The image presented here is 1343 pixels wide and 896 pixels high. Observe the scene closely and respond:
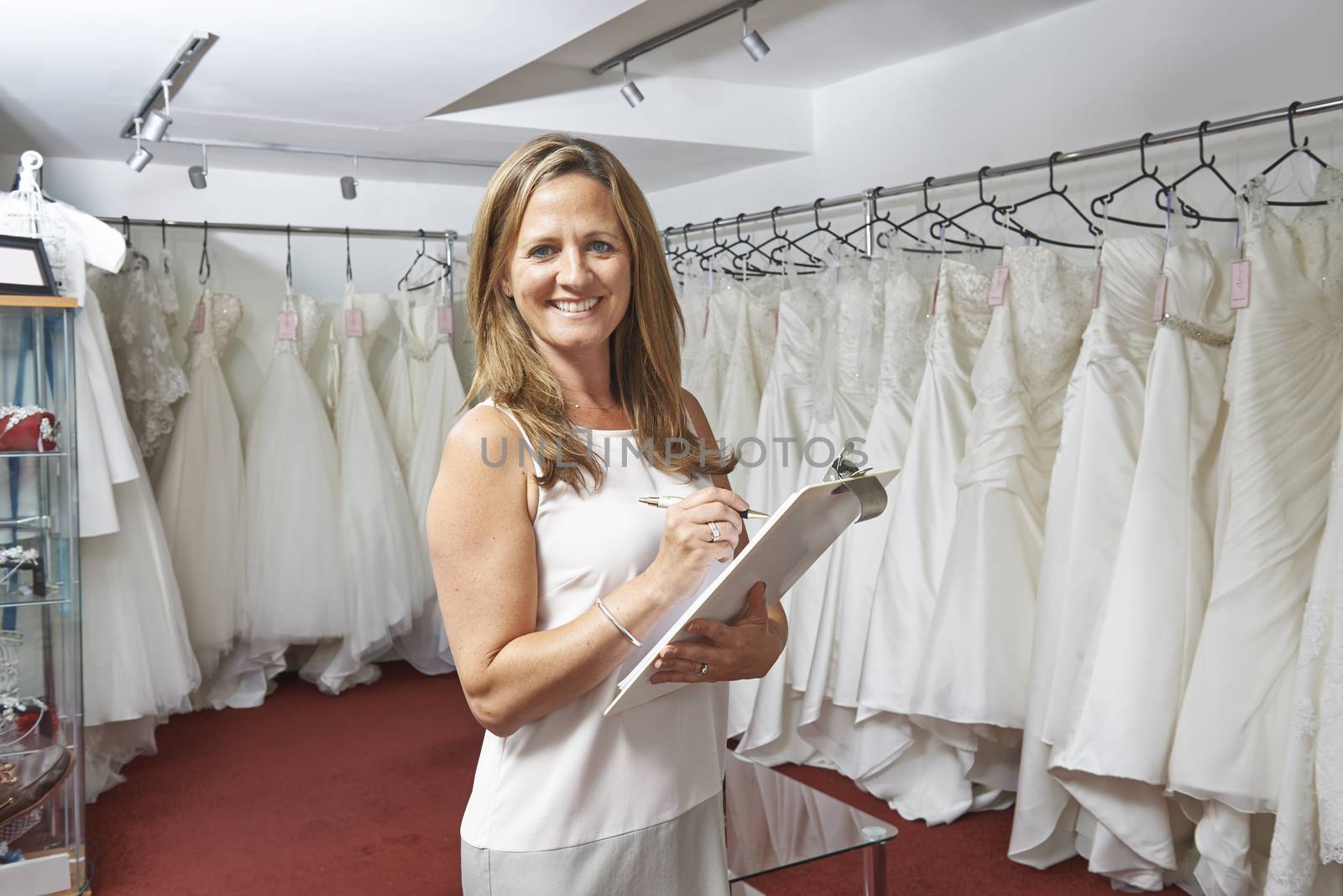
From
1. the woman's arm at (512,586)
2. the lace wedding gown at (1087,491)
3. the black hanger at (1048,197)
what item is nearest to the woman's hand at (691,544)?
the woman's arm at (512,586)

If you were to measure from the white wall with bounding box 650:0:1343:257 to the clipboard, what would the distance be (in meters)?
2.20

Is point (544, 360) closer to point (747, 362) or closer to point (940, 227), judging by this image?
point (940, 227)

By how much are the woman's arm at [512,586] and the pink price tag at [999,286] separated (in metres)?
1.95

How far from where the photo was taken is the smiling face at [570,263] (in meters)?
1.24

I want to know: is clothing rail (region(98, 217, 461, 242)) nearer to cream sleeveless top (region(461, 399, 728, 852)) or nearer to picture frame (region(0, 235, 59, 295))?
picture frame (region(0, 235, 59, 295))

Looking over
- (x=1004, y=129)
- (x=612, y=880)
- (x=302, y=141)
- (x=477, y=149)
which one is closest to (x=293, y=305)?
(x=302, y=141)

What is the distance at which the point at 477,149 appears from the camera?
4.25 metres

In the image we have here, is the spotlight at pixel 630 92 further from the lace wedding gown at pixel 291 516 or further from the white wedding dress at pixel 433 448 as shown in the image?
the lace wedding gown at pixel 291 516

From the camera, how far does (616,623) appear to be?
114cm

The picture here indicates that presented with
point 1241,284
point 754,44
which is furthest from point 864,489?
point 754,44

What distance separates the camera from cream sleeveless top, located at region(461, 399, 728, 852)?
1.20m

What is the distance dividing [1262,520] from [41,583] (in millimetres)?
2916

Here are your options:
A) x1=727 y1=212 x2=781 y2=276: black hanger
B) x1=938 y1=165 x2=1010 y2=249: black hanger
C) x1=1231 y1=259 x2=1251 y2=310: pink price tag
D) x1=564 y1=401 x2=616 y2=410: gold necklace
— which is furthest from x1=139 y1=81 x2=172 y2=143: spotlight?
x1=1231 y1=259 x2=1251 y2=310: pink price tag

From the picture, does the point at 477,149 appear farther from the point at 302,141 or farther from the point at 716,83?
the point at 716,83
